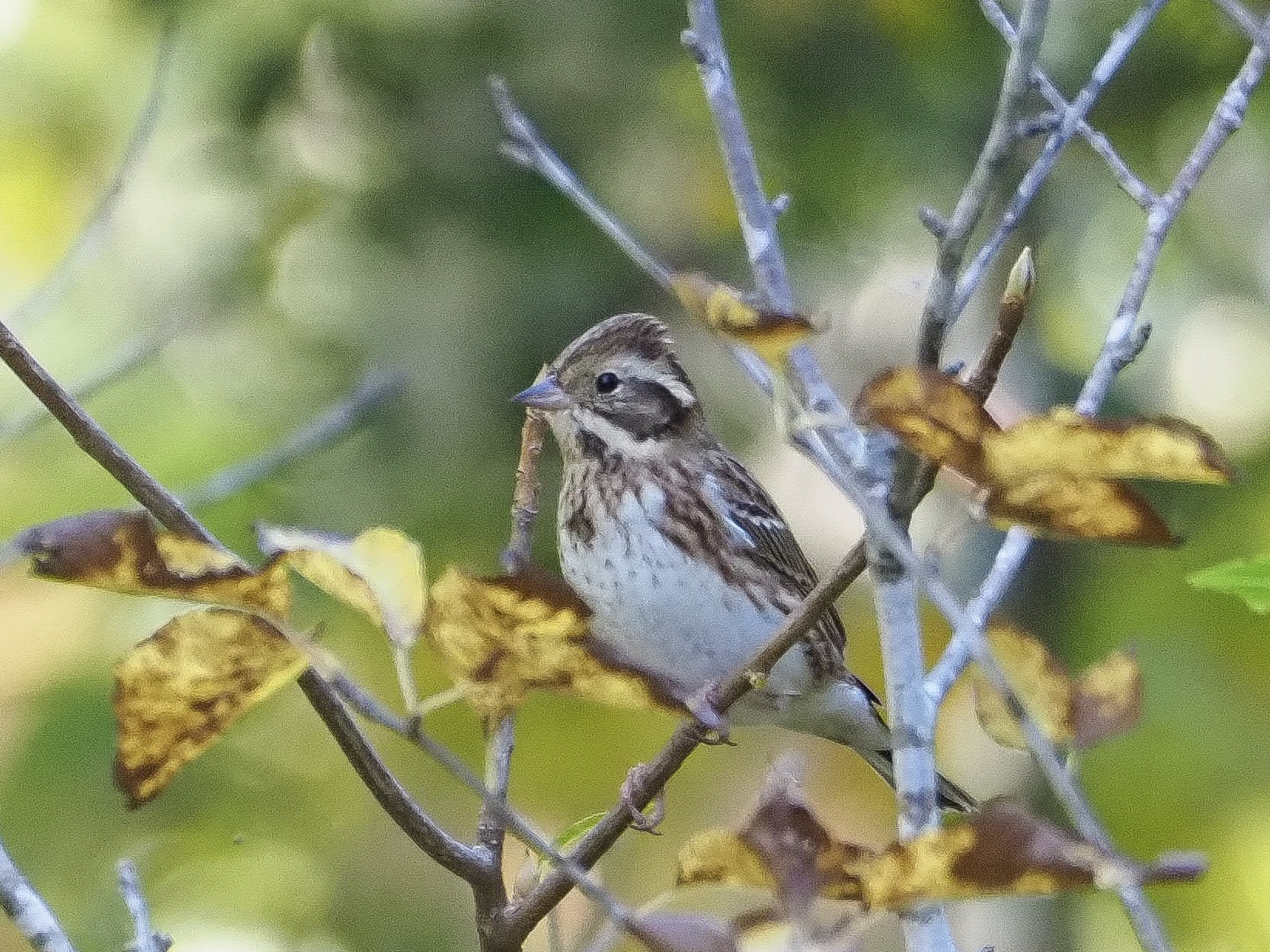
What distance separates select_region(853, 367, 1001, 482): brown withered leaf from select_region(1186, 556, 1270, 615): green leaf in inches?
22.2

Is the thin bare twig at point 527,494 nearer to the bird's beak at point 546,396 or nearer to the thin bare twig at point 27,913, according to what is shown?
the thin bare twig at point 27,913

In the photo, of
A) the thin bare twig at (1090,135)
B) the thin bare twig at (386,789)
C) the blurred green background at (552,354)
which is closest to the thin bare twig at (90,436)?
the thin bare twig at (386,789)

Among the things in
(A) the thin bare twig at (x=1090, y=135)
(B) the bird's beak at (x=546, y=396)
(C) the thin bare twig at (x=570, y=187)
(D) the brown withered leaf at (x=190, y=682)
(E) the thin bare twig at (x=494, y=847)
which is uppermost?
(A) the thin bare twig at (x=1090, y=135)

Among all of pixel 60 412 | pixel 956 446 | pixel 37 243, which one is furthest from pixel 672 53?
pixel 956 446

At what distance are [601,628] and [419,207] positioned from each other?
1959 millimetres

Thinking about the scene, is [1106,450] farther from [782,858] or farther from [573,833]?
[573,833]

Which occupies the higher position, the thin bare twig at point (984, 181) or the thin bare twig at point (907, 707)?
the thin bare twig at point (984, 181)

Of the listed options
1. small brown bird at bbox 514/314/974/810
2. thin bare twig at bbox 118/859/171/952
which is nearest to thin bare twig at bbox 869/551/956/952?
thin bare twig at bbox 118/859/171/952

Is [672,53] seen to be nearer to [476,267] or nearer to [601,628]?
[476,267]

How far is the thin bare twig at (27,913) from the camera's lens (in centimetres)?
203

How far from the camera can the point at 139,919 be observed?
2.26 metres

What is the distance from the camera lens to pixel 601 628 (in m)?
3.81

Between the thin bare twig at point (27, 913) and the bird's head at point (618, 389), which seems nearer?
the thin bare twig at point (27, 913)

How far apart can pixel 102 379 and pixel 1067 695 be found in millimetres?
2650
